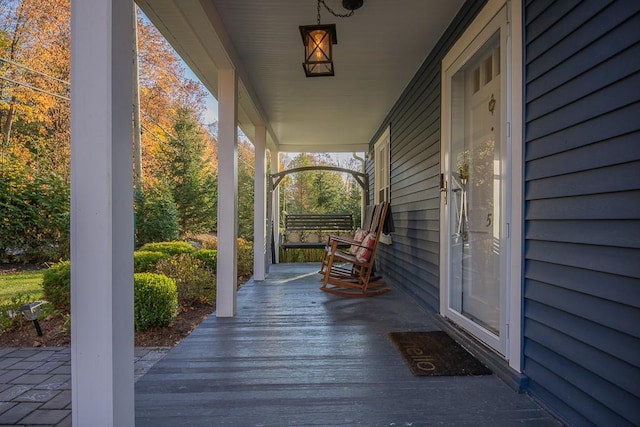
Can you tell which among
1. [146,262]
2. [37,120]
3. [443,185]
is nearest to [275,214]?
[146,262]

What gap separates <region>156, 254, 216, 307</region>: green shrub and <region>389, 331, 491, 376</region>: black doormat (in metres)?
2.54

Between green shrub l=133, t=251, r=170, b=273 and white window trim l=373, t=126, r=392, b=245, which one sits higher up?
white window trim l=373, t=126, r=392, b=245

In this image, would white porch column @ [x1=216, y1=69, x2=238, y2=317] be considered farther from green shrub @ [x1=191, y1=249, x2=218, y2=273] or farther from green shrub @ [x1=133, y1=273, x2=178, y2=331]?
green shrub @ [x1=191, y1=249, x2=218, y2=273]

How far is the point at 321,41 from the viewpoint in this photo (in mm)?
2621

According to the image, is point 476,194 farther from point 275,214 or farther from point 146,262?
point 275,214

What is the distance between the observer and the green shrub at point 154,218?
8.38 meters

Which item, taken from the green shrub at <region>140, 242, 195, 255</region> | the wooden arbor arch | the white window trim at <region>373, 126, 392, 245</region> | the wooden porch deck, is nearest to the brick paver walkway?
the wooden porch deck

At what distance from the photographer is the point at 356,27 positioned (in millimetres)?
2975

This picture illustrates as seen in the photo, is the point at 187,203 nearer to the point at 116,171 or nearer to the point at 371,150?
the point at 371,150

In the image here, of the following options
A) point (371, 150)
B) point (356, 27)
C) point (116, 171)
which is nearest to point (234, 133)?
point (356, 27)

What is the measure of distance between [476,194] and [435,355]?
3.79ft

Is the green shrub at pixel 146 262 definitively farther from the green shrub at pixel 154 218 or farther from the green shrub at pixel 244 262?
the green shrub at pixel 154 218

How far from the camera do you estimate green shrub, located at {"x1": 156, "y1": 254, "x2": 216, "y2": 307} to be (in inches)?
173

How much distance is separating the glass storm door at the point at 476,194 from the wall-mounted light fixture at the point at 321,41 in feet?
3.09
